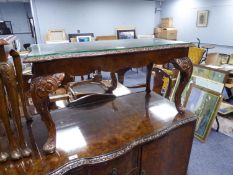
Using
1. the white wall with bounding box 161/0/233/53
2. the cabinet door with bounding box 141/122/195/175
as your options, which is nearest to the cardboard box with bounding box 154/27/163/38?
the white wall with bounding box 161/0/233/53

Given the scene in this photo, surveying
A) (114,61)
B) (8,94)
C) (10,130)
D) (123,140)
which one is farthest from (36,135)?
(114,61)

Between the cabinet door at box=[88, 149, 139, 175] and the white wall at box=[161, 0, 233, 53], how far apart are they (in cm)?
625

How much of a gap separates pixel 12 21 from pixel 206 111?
9.73m

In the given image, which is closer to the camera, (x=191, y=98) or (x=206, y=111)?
(x=206, y=111)

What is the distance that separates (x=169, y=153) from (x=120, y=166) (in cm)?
42

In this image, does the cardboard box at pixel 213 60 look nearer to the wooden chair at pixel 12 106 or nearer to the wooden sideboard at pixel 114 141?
the wooden sideboard at pixel 114 141

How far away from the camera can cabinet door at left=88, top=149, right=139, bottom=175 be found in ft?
2.97

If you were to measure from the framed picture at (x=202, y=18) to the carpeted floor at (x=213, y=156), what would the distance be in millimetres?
5412

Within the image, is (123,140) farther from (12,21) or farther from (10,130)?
(12,21)

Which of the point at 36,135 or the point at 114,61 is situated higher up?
the point at 114,61

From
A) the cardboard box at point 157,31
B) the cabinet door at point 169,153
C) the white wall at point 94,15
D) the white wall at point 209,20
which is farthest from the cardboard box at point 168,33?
the cabinet door at point 169,153

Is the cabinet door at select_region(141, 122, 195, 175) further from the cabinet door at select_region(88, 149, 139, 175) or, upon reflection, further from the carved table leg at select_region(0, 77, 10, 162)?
the carved table leg at select_region(0, 77, 10, 162)

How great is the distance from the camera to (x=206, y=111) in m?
2.23

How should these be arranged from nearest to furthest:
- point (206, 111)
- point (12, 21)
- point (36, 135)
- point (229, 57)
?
point (36, 135) < point (206, 111) < point (229, 57) < point (12, 21)
